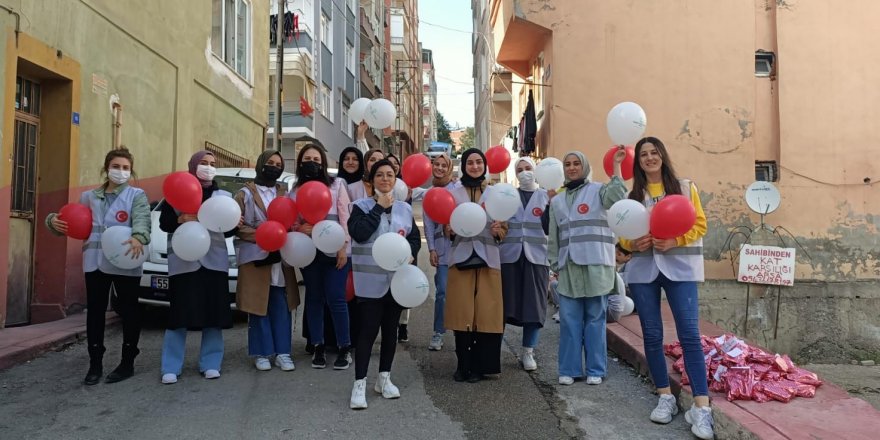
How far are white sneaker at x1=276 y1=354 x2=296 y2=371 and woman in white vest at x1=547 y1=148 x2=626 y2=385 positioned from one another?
82.7 inches

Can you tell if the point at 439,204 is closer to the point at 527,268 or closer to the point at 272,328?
the point at 527,268

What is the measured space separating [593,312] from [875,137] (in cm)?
949

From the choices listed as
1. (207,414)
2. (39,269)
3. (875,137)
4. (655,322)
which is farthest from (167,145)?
(875,137)

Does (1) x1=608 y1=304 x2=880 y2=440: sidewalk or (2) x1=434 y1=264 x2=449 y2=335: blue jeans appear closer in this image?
(1) x1=608 y1=304 x2=880 y2=440: sidewalk

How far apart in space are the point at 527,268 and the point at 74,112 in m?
5.69

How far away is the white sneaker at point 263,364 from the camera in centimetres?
490

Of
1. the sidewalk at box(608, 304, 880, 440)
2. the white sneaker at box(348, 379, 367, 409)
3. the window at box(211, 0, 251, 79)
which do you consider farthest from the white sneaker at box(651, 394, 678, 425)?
the window at box(211, 0, 251, 79)

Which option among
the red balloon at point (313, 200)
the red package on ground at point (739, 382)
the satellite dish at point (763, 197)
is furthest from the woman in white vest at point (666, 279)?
the satellite dish at point (763, 197)

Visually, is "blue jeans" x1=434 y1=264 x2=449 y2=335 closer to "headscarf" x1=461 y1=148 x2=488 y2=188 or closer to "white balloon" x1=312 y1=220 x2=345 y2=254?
"headscarf" x1=461 y1=148 x2=488 y2=188

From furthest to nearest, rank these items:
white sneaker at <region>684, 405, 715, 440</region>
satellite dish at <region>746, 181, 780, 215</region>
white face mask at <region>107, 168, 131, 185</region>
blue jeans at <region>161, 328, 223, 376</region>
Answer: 1. satellite dish at <region>746, 181, 780, 215</region>
2. blue jeans at <region>161, 328, 223, 376</region>
3. white face mask at <region>107, 168, 131, 185</region>
4. white sneaker at <region>684, 405, 715, 440</region>

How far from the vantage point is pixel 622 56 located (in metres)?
11.2

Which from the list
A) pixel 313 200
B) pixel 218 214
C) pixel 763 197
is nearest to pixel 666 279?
pixel 313 200

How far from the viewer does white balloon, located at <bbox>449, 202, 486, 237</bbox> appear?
4418 mm

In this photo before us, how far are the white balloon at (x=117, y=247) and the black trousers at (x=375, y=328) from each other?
5.52ft
